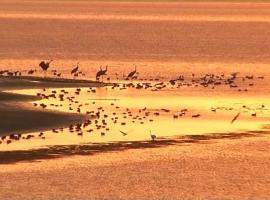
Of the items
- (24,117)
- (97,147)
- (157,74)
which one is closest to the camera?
(97,147)

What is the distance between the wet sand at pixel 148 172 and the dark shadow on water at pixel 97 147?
0.04 metres

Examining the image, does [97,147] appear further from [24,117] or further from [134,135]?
[24,117]

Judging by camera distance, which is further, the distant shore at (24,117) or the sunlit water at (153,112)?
the distant shore at (24,117)

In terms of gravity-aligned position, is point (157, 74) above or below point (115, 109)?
below

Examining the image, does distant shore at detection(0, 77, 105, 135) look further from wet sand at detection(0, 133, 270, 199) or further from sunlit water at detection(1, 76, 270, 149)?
wet sand at detection(0, 133, 270, 199)

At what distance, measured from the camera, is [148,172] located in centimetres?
3959

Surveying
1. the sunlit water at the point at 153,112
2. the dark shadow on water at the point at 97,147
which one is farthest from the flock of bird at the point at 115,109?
the dark shadow on water at the point at 97,147

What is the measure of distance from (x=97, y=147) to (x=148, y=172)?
4.50 metres

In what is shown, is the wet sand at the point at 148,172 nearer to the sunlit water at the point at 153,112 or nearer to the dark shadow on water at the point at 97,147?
the dark shadow on water at the point at 97,147

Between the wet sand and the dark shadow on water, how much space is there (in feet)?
0.13

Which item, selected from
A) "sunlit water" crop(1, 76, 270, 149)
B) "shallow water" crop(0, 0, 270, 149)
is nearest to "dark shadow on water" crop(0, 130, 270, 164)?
"sunlit water" crop(1, 76, 270, 149)

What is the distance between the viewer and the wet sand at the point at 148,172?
36188 millimetres

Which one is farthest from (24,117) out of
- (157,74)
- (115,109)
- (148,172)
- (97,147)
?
(157,74)

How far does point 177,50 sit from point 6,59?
31.5 m
